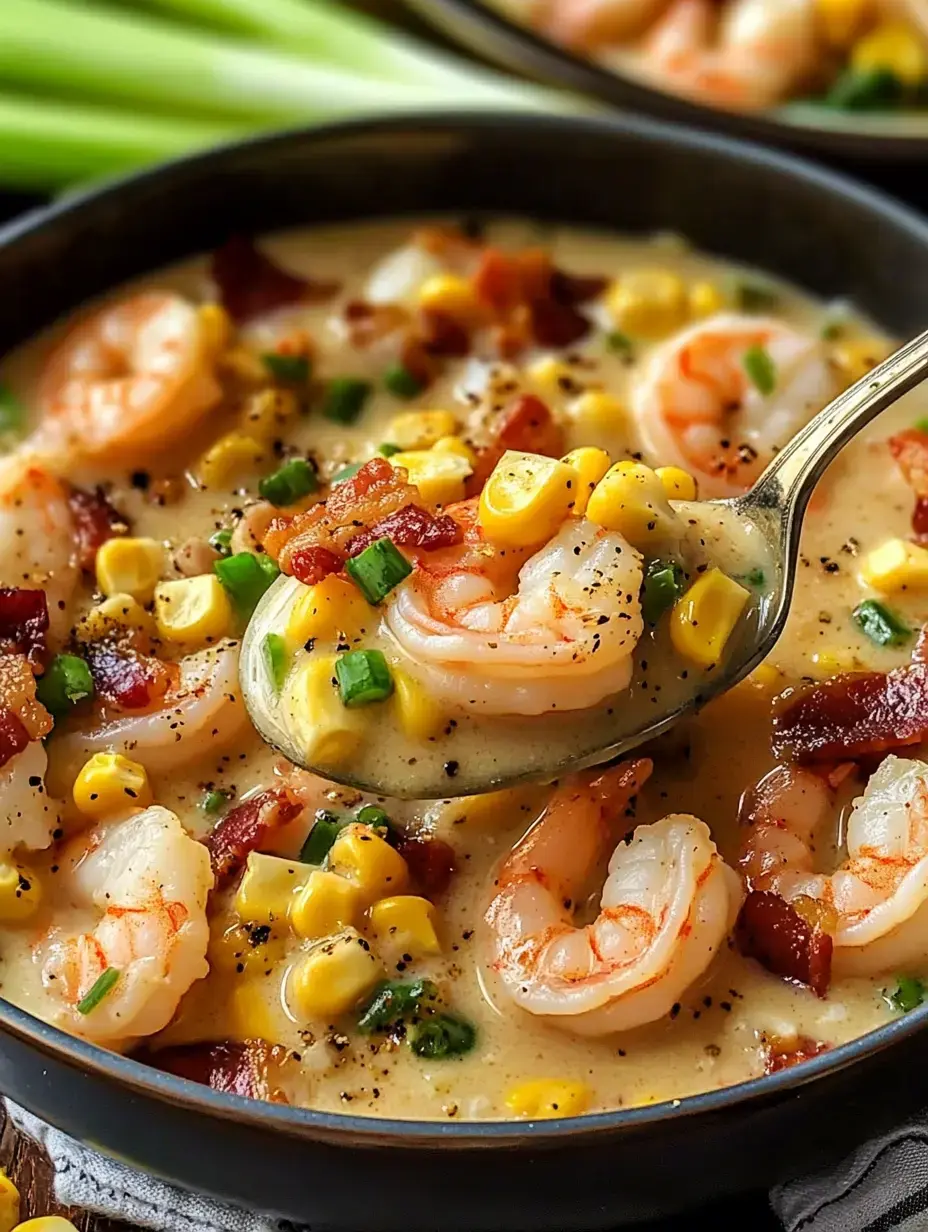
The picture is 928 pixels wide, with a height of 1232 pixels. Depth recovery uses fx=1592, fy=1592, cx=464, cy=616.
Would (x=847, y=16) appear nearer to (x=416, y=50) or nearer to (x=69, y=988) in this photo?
(x=416, y=50)

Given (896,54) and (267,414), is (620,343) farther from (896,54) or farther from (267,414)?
(896,54)

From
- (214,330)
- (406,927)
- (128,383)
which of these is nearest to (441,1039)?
(406,927)

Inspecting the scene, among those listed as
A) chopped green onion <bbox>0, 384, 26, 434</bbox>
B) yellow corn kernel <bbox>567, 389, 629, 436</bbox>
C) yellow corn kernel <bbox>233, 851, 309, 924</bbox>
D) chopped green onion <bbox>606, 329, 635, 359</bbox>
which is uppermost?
chopped green onion <bbox>606, 329, 635, 359</bbox>


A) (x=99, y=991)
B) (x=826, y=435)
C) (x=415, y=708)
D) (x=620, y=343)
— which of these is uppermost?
(x=826, y=435)

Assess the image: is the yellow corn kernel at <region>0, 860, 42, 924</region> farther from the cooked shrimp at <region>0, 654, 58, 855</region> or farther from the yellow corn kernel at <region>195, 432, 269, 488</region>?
the yellow corn kernel at <region>195, 432, 269, 488</region>

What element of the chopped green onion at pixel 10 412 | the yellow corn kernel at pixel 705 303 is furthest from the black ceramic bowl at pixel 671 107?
the chopped green onion at pixel 10 412

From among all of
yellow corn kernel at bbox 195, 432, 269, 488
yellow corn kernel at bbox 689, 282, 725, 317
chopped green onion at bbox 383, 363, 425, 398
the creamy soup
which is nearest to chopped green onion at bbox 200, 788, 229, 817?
the creamy soup

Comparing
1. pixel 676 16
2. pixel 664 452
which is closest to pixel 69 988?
pixel 664 452

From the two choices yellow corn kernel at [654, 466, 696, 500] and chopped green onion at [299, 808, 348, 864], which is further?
yellow corn kernel at [654, 466, 696, 500]
